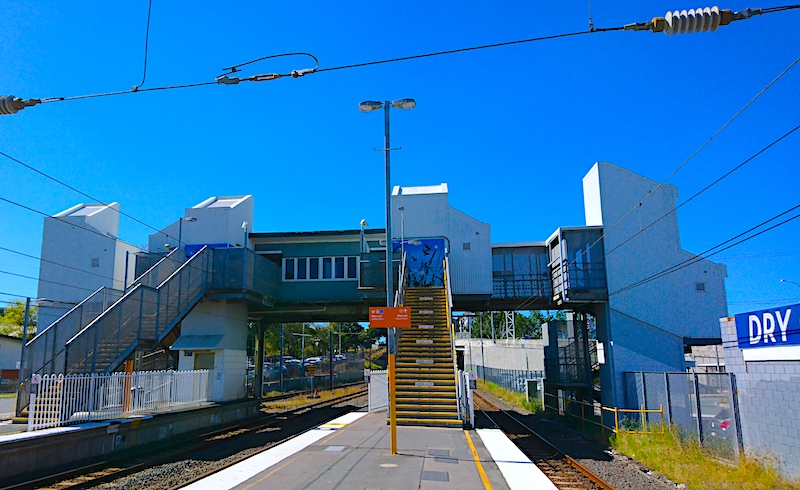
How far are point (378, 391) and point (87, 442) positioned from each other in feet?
37.7

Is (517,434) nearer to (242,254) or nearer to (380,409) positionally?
(380,409)

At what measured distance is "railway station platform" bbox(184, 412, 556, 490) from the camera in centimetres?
998

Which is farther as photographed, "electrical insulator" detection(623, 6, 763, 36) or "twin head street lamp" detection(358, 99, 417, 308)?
"twin head street lamp" detection(358, 99, 417, 308)

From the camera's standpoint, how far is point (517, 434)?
74.4ft

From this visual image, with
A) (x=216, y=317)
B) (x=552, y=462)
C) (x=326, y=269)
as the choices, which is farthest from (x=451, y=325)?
(x=216, y=317)

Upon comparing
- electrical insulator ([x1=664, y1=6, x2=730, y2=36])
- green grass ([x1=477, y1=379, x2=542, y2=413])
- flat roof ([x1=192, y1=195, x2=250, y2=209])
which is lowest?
green grass ([x1=477, y1=379, x2=542, y2=413])

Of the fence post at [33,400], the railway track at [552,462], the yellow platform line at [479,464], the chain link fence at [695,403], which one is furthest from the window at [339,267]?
the fence post at [33,400]

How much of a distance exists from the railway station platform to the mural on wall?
43.7 feet

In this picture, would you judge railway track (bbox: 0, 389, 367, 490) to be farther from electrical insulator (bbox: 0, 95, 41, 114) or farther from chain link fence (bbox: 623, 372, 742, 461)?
chain link fence (bbox: 623, 372, 742, 461)

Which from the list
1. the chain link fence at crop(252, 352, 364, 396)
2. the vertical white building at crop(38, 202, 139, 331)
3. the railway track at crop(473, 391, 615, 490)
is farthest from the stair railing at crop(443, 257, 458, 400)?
the chain link fence at crop(252, 352, 364, 396)

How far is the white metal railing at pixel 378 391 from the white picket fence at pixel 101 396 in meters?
7.42

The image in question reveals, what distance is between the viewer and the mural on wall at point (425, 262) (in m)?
29.0

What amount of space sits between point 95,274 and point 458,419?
21.0 metres

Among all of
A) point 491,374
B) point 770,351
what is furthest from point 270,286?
point 491,374
